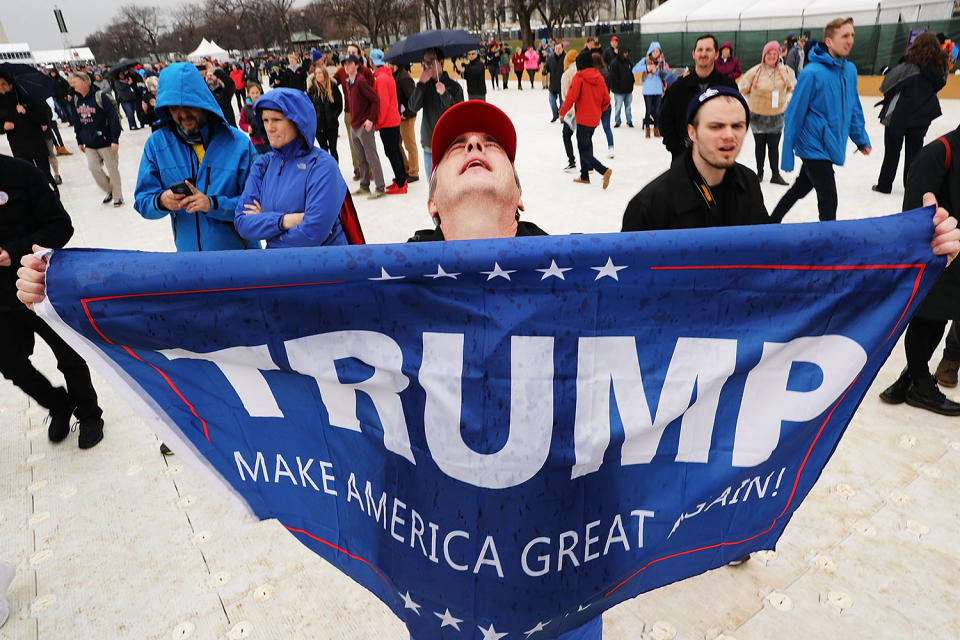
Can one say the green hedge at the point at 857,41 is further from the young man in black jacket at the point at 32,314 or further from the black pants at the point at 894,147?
the young man in black jacket at the point at 32,314

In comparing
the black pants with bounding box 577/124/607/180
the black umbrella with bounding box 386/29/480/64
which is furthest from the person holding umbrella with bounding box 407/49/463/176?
the black pants with bounding box 577/124/607/180

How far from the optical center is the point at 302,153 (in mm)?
3148

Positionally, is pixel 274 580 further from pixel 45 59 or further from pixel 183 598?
pixel 45 59

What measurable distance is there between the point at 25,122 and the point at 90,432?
23.5 feet

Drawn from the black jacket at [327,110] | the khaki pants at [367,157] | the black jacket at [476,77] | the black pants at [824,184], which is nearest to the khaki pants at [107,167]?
the black jacket at [327,110]

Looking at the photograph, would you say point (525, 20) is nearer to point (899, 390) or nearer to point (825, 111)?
point (825, 111)

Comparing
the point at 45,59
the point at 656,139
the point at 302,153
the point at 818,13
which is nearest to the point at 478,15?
the point at 45,59

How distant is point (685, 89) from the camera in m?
5.88

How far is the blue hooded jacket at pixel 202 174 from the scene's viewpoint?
3.09 metres

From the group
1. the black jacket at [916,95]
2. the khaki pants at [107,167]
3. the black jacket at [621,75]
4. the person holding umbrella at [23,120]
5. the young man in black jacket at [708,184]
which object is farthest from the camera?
the black jacket at [621,75]

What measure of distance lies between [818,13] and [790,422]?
23869 mm

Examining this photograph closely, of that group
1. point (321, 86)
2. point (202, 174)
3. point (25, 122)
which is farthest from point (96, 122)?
point (202, 174)

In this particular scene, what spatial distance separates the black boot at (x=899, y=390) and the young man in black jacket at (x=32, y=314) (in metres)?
4.64

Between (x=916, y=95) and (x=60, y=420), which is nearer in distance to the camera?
(x=60, y=420)
